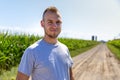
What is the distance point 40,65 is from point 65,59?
0.32 meters

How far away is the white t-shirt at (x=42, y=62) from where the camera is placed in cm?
286

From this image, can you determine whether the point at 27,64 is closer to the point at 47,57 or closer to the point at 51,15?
the point at 47,57

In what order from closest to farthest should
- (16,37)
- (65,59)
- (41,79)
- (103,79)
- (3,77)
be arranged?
(41,79)
(65,59)
(3,77)
(103,79)
(16,37)

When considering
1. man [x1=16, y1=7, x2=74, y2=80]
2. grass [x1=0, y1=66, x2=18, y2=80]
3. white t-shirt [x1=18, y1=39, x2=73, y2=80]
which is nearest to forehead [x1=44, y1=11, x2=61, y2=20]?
man [x1=16, y1=7, x2=74, y2=80]

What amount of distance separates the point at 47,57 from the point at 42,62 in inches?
2.5

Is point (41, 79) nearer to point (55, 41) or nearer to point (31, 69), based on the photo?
point (31, 69)

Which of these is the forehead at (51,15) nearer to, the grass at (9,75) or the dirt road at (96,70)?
the grass at (9,75)

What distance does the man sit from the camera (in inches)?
112

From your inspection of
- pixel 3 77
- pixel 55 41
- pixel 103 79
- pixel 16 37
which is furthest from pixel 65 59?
pixel 16 37

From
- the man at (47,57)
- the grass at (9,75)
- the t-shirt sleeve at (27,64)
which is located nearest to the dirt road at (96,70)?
the grass at (9,75)

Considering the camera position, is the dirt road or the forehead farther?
the dirt road

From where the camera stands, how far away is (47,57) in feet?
9.52

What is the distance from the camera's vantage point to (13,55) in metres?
16.7

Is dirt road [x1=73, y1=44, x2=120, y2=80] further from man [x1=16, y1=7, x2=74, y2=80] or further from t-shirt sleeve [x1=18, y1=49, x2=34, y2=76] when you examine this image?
t-shirt sleeve [x1=18, y1=49, x2=34, y2=76]
